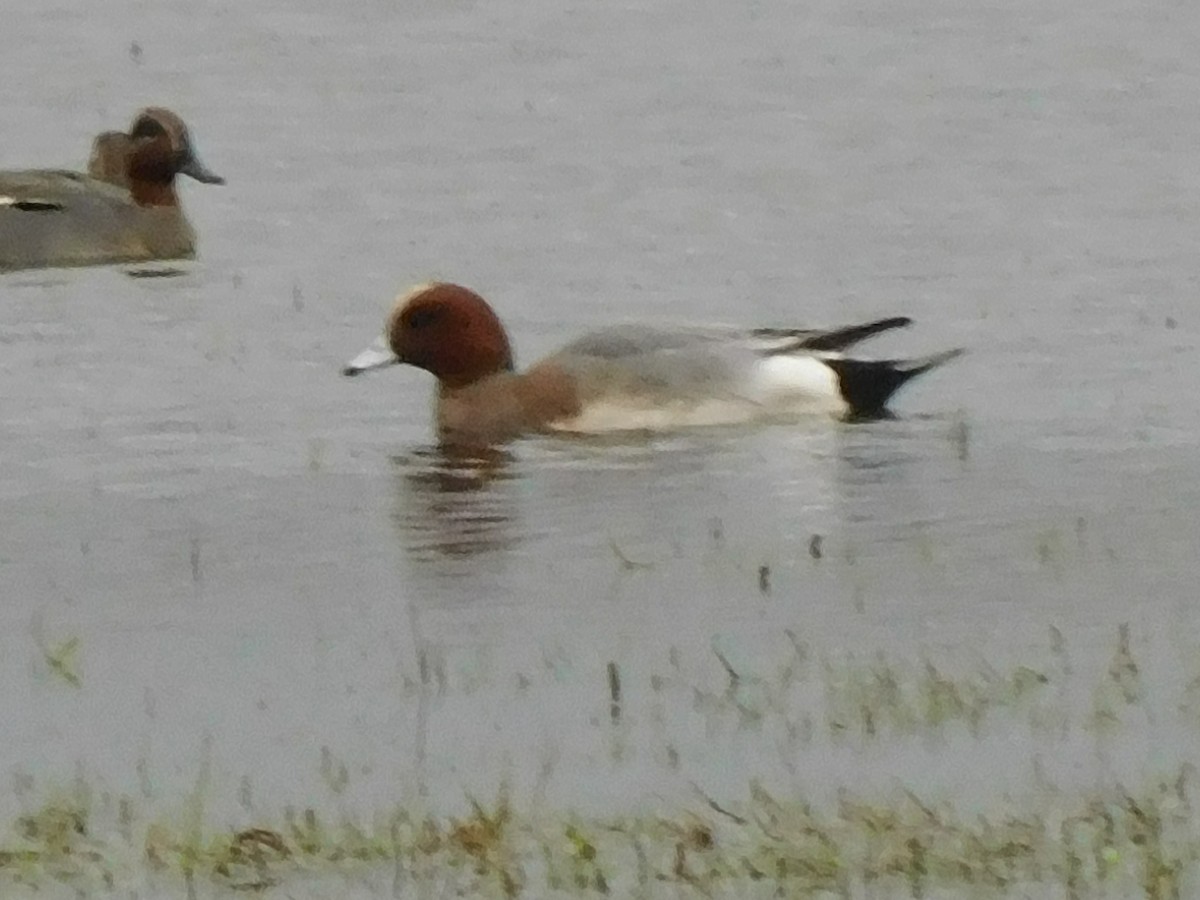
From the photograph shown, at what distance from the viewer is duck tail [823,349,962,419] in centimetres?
1062

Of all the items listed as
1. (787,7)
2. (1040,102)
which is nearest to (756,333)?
(1040,102)

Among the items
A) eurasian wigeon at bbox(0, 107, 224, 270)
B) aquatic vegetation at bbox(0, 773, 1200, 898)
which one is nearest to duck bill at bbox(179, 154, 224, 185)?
eurasian wigeon at bbox(0, 107, 224, 270)

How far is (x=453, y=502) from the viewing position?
9367mm

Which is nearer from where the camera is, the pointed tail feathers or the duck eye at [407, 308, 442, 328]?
the pointed tail feathers

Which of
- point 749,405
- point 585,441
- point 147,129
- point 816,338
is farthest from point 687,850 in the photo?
point 147,129

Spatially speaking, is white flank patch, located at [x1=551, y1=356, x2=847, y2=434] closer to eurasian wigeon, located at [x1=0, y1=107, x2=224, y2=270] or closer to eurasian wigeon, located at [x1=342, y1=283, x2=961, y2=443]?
eurasian wigeon, located at [x1=342, y1=283, x2=961, y2=443]

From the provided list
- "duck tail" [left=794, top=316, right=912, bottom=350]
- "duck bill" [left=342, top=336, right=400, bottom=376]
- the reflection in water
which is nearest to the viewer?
the reflection in water

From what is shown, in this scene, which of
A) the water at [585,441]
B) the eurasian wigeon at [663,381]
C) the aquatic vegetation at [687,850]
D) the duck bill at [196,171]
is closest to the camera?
the aquatic vegetation at [687,850]

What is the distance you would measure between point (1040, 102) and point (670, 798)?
475 inches

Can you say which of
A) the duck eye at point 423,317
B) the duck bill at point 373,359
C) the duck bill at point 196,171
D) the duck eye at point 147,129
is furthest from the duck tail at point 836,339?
the duck eye at point 147,129

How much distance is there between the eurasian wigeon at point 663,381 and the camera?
10.4m

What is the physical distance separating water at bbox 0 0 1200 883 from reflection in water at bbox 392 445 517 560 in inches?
1.0

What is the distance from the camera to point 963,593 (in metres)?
7.71

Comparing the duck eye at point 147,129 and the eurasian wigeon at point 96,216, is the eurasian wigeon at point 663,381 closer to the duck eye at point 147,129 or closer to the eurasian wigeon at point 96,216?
the eurasian wigeon at point 96,216
